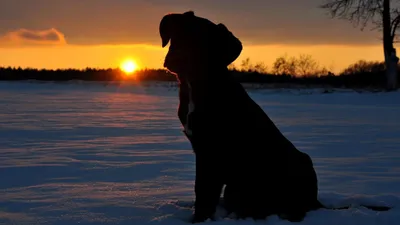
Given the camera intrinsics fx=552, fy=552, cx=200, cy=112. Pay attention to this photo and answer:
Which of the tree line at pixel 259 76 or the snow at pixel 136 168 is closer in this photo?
the snow at pixel 136 168

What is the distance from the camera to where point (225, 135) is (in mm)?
3355

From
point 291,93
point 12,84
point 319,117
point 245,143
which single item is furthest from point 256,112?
point 12,84

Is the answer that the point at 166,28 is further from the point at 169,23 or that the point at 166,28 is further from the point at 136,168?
the point at 136,168

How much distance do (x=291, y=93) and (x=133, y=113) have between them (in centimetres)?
1175

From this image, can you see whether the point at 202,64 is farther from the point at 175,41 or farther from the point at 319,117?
the point at 319,117

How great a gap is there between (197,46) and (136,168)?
9.16 ft

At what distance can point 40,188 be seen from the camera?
4680 mm

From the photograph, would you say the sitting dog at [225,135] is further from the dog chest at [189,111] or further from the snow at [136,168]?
the snow at [136,168]

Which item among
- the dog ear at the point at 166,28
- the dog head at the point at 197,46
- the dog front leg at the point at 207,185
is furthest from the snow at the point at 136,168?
the dog ear at the point at 166,28

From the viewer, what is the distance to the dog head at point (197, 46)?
3.29 metres

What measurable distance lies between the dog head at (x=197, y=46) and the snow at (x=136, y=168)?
1.02 metres

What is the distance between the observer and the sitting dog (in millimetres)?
3299

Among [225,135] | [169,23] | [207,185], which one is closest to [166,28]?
[169,23]

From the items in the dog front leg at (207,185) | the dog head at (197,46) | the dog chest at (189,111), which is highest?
the dog head at (197,46)
